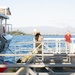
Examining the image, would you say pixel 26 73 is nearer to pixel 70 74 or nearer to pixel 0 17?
pixel 70 74

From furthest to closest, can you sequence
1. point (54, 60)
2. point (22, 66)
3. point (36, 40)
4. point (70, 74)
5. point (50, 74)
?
point (36, 40), point (54, 60), point (50, 74), point (70, 74), point (22, 66)

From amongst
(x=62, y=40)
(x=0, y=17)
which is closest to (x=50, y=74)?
(x=62, y=40)

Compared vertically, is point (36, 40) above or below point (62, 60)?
above

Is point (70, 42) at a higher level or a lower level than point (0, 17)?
lower

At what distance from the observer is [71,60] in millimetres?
14055

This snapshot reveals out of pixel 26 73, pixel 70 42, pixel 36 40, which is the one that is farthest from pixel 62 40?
pixel 26 73

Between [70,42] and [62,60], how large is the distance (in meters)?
2.57

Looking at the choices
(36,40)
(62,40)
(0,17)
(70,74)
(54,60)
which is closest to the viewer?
(70,74)

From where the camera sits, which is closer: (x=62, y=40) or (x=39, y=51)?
(x=39, y=51)

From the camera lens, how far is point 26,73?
324 inches

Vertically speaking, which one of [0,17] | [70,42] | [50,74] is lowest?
[50,74]

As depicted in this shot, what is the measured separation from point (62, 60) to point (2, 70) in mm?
5036

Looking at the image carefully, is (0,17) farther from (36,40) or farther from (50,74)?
(50,74)

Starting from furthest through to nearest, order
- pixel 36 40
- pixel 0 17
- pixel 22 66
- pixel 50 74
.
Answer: pixel 0 17 → pixel 36 40 → pixel 50 74 → pixel 22 66
